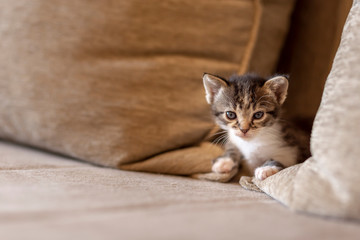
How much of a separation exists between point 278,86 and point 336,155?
0.46 metres

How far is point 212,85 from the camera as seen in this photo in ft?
4.13

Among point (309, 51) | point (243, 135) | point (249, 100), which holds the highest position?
point (309, 51)

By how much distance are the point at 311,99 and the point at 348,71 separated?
76cm

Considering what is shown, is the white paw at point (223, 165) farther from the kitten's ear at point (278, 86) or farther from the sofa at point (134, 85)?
A: the kitten's ear at point (278, 86)

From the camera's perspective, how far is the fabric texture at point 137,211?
66 centimetres

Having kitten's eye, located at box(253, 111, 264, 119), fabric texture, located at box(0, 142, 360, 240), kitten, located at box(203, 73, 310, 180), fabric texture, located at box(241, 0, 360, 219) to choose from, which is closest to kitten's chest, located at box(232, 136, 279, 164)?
kitten, located at box(203, 73, 310, 180)

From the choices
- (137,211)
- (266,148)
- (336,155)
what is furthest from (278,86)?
(137,211)

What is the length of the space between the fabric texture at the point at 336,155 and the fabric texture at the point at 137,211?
3 centimetres

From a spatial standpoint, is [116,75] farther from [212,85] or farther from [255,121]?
[255,121]

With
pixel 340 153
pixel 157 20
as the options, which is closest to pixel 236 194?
pixel 340 153

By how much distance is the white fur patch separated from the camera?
123cm

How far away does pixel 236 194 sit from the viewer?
3.19ft

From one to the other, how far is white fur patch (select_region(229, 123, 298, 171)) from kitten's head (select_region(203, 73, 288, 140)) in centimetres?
4

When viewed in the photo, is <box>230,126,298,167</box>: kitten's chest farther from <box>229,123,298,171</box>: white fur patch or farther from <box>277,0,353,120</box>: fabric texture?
<box>277,0,353,120</box>: fabric texture
